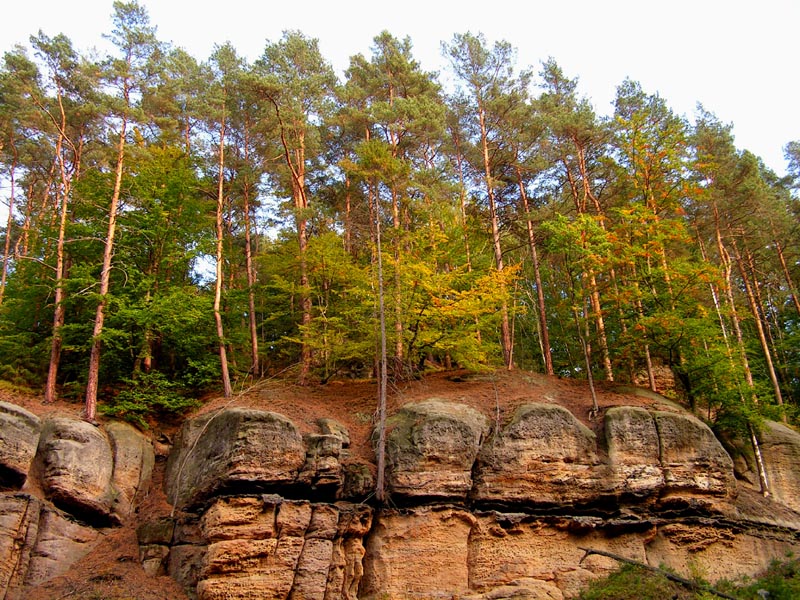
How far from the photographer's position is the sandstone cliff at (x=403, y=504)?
39.3 feet

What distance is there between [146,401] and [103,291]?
11.7 ft

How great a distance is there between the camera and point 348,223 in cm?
2275

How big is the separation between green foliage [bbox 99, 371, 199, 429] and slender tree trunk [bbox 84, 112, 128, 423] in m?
0.61

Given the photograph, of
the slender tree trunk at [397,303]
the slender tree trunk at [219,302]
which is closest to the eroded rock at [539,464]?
the slender tree trunk at [397,303]

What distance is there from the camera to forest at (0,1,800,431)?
17.2 meters

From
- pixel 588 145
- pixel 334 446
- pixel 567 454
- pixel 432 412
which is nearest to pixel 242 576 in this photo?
pixel 334 446

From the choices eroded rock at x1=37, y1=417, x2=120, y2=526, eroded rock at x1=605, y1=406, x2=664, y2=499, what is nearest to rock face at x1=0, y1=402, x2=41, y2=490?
eroded rock at x1=37, y1=417, x2=120, y2=526

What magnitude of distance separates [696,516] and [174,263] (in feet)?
58.5

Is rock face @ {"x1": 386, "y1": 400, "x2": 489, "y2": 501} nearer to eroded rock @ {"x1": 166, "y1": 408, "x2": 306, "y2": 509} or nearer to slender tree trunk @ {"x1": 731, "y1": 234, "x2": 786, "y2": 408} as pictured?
eroded rock @ {"x1": 166, "y1": 408, "x2": 306, "y2": 509}

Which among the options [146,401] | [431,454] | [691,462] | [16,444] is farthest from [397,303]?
[16,444]

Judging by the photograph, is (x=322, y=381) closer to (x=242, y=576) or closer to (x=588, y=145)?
(x=242, y=576)

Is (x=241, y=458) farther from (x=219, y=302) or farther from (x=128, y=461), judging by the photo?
(x=219, y=302)

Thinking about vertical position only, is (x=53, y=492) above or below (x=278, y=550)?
above

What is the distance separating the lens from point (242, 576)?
37.8 ft
